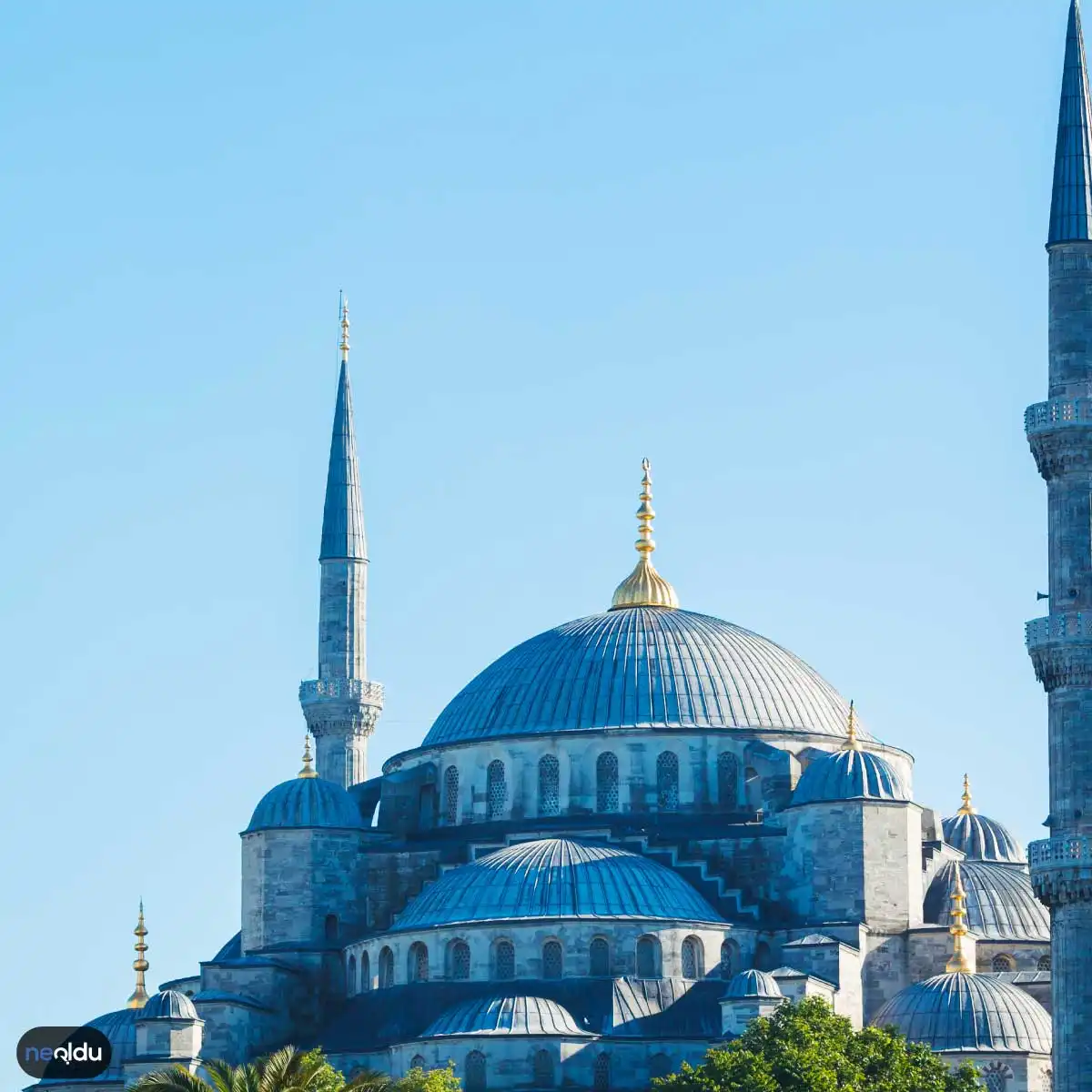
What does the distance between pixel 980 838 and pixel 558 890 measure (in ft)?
47.4

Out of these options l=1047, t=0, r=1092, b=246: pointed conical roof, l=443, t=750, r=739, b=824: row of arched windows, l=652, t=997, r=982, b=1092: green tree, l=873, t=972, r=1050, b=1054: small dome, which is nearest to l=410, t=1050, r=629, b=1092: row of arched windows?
l=873, t=972, r=1050, b=1054: small dome

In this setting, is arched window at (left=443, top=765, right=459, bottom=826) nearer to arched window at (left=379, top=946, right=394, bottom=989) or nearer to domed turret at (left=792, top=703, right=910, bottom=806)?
arched window at (left=379, top=946, right=394, bottom=989)

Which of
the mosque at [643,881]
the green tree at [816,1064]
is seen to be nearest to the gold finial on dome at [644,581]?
the mosque at [643,881]

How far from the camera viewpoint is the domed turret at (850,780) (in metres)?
66.0

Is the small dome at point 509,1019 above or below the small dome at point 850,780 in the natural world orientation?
below

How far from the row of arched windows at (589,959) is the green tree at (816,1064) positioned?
8.66 meters

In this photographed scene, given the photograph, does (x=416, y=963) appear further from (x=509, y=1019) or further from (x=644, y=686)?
(x=644, y=686)

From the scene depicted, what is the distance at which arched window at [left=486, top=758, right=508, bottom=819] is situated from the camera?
232ft

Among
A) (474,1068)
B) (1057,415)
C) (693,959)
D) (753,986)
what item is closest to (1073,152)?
(1057,415)

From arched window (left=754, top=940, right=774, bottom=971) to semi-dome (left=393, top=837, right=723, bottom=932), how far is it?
886 mm

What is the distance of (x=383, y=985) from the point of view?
65.6m

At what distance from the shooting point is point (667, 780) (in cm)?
6981

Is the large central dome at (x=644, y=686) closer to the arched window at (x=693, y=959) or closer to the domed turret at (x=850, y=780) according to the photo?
the domed turret at (x=850, y=780)

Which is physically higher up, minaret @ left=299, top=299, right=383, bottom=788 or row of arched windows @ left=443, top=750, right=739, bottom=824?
minaret @ left=299, top=299, right=383, bottom=788
